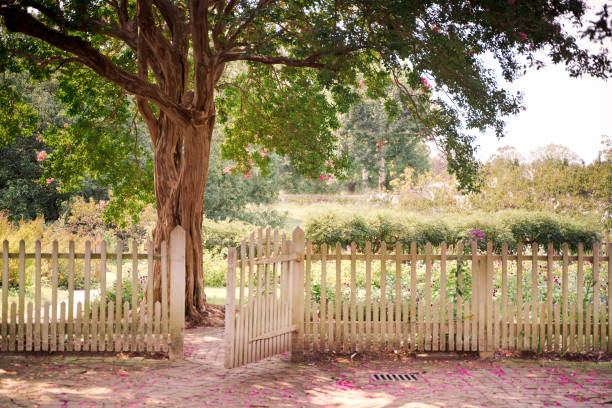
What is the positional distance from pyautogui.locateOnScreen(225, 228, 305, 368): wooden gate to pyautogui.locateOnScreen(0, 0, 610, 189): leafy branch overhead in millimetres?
2455

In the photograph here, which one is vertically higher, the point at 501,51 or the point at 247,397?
the point at 501,51

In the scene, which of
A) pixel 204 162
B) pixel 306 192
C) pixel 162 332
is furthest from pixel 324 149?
pixel 306 192

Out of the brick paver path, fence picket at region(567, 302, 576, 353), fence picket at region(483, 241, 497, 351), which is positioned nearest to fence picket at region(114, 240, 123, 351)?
the brick paver path

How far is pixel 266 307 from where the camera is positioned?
670 cm

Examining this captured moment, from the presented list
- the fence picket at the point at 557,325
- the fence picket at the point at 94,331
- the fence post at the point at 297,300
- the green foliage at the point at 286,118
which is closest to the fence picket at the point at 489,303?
the fence picket at the point at 557,325

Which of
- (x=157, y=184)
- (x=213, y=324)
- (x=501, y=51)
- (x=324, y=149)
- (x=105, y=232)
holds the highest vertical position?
(x=501, y=51)

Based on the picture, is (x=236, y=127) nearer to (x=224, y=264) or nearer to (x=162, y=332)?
(x=224, y=264)

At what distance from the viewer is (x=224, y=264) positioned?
15.1 meters

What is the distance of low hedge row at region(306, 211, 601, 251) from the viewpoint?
52.8 ft

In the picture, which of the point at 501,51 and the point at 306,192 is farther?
the point at 306,192

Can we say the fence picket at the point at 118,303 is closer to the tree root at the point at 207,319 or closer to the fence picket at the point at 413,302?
the tree root at the point at 207,319

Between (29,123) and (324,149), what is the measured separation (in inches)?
222

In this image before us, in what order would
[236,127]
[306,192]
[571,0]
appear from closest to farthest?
1. [571,0]
2. [236,127]
3. [306,192]

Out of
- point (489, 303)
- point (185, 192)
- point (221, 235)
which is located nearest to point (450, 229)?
point (221, 235)
